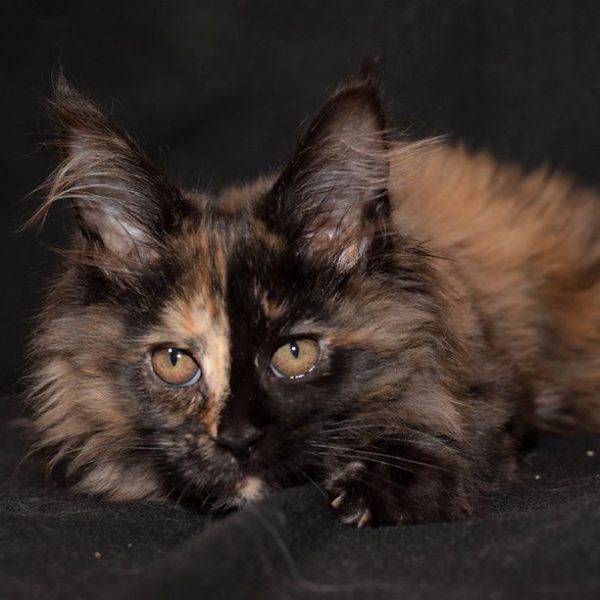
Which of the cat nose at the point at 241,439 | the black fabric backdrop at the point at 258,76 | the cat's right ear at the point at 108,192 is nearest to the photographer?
the cat nose at the point at 241,439

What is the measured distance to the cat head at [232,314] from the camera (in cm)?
187

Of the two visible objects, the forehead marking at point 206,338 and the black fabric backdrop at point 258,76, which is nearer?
the forehead marking at point 206,338

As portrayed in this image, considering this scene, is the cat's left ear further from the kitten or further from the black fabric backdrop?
the black fabric backdrop

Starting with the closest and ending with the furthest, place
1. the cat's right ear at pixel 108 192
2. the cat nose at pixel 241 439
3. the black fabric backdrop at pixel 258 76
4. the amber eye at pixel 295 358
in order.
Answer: the cat nose at pixel 241 439
the amber eye at pixel 295 358
the cat's right ear at pixel 108 192
the black fabric backdrop at pixel 258 76

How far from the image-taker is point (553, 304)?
2.56 meters

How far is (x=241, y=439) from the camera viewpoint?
5.87ft

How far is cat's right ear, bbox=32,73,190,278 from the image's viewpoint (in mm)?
2002

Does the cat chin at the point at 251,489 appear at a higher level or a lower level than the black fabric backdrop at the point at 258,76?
lower

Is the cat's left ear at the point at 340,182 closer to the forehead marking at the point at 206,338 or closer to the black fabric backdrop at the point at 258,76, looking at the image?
the forehead marking at the point at 206,338

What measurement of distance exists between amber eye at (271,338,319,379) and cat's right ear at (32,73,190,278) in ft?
1.03

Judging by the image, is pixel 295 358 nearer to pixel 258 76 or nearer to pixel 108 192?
pixel 108 192

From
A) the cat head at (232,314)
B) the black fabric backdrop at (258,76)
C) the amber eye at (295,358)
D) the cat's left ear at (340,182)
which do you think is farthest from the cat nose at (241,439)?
the black fabric backdrop at (258,76)

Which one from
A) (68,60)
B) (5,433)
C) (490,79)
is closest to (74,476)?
(5,433)

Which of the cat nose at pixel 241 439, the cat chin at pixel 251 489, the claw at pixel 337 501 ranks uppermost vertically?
the cat nose at pixel 241 439
